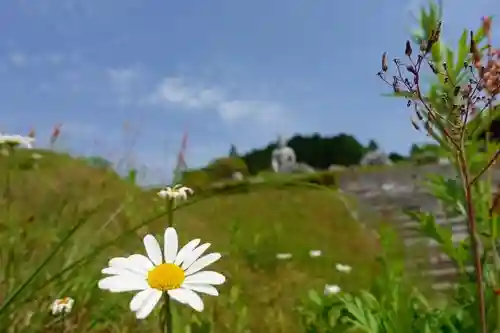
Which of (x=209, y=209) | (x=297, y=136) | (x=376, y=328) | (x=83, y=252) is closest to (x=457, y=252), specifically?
(x=376, y=328)

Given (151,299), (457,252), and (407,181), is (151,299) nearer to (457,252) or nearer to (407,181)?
(457,252)

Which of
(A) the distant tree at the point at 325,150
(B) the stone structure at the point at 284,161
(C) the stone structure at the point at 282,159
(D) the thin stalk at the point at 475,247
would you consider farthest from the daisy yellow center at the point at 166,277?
(A) the distant tree at the point at 325,150

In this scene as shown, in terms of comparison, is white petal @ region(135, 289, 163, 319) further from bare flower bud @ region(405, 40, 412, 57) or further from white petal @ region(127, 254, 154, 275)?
bare flower bud @ region(405, 40, 412, 57)

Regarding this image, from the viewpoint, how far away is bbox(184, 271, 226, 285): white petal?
100 cm

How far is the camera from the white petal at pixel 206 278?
100 centimetres

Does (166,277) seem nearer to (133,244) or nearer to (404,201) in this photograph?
(133,244)

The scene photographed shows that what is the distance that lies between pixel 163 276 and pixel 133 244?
2.74m

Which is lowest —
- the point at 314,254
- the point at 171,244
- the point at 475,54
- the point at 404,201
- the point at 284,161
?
the point at 404,201

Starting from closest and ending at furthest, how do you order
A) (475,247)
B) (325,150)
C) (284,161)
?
1. (475,247)
2. (284,161)
3. (325,150)

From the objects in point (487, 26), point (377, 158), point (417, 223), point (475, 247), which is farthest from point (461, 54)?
point (377, 158)

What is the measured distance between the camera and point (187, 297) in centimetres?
97

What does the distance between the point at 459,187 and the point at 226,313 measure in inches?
60.6

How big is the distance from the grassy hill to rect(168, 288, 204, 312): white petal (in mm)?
241

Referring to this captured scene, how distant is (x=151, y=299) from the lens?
3.21 ft
